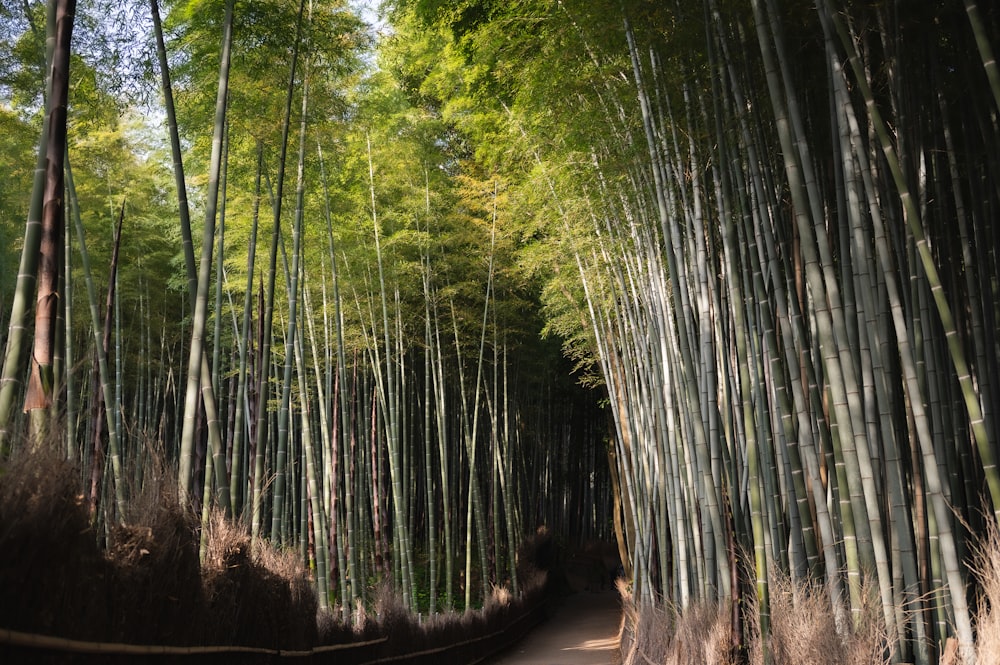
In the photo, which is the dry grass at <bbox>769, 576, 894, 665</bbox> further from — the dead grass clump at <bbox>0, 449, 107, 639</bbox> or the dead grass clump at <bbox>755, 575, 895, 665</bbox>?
the dead grass clump at <bbox>0, 449, 107, 639</bbox>

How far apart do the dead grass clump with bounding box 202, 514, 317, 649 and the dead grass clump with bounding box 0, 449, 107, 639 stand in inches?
34.2

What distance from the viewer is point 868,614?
264 cm

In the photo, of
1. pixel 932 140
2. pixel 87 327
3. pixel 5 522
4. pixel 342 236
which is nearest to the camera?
pixel 5 522

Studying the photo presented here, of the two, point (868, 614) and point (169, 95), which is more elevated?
point (169, 95)

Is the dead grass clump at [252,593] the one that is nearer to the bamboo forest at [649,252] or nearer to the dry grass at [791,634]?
the bamboo forest at [649,252]

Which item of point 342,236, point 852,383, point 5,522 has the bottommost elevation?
point 5,522

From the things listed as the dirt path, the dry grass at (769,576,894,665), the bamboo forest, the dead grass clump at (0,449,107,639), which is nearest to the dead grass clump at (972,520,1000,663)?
the bamboo forest

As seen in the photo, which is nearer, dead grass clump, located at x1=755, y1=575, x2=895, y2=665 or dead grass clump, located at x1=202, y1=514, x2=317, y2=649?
dead grass clump, located at x1=755, y1=575, x2=895, y2=665

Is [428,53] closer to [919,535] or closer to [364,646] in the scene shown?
[364,646]

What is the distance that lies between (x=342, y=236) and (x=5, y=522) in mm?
6458

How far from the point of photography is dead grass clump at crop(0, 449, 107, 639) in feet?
5.69

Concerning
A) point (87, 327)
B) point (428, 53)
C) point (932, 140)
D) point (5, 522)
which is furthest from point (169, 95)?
point (87, 327)

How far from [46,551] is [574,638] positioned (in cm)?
838

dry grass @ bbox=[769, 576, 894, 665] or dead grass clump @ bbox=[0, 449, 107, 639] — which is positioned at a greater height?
dead grass clump @ bbox=[0, 449, 107, 639]
